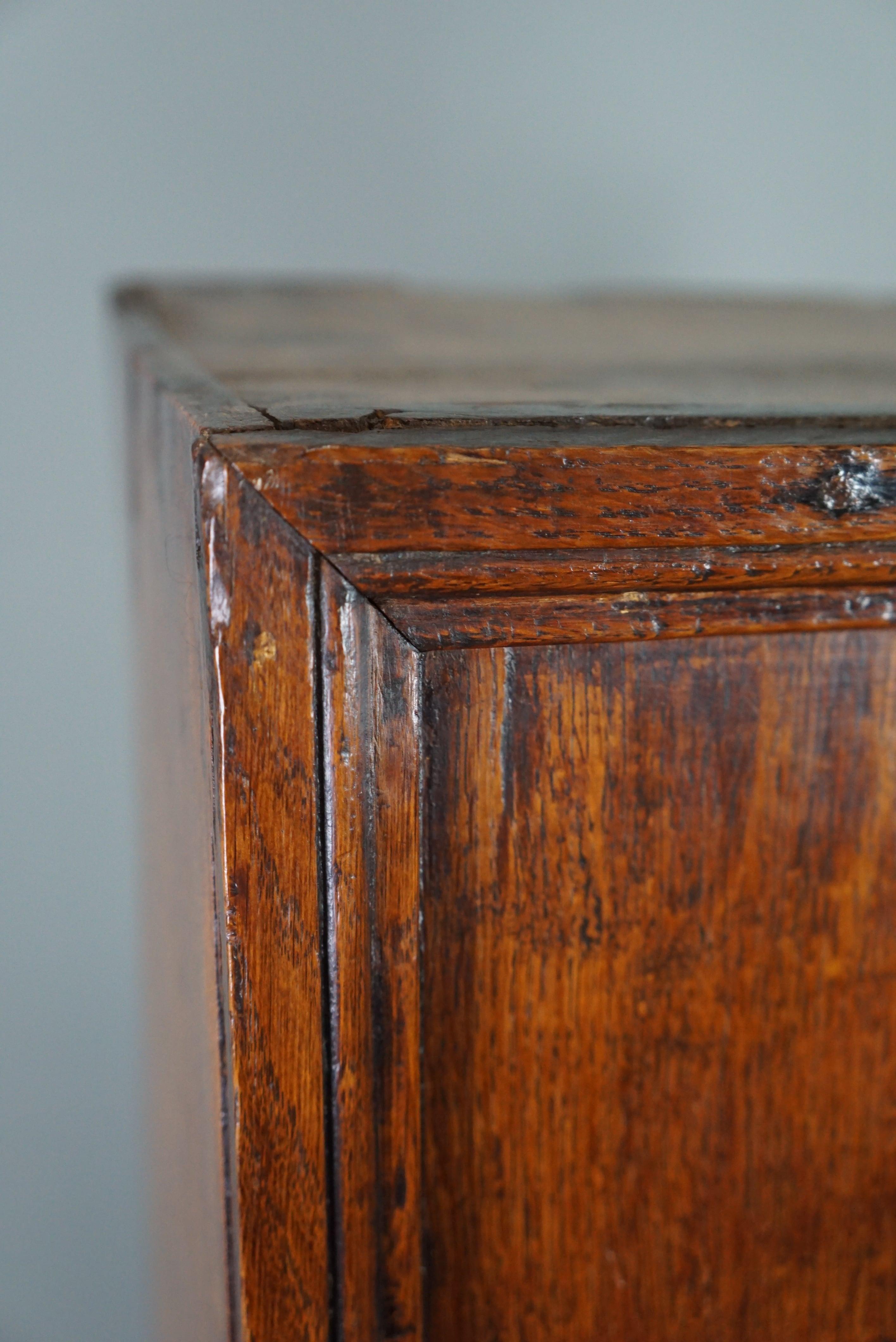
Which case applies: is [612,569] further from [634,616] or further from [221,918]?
[221,918]

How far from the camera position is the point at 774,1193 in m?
0.37

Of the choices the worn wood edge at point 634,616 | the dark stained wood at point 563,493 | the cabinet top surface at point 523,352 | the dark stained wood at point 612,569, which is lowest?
the worn wood edge at point 634,616

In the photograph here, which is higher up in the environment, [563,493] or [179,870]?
[563,493]

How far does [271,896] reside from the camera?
0.28 meters

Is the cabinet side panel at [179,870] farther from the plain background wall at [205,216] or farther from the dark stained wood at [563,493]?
the plain background wall at [205,216]

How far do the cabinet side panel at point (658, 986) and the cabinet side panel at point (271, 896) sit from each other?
4cm

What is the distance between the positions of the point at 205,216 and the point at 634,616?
90 centimetres

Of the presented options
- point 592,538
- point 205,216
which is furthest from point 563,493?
point 205,216

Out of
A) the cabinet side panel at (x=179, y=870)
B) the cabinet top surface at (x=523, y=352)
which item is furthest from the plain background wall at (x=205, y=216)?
the cabinet side panel at (x=179, y=870)

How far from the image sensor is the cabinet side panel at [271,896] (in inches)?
10.4

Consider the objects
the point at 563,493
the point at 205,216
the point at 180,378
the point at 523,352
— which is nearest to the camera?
the point at 563,493

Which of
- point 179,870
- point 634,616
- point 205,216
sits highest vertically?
point 205,216

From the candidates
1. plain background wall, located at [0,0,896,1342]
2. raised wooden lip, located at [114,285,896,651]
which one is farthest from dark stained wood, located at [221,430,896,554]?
plain background wall, located at [0,0,896,1342]

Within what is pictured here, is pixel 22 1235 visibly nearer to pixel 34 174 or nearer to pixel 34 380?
pixel 34 380
